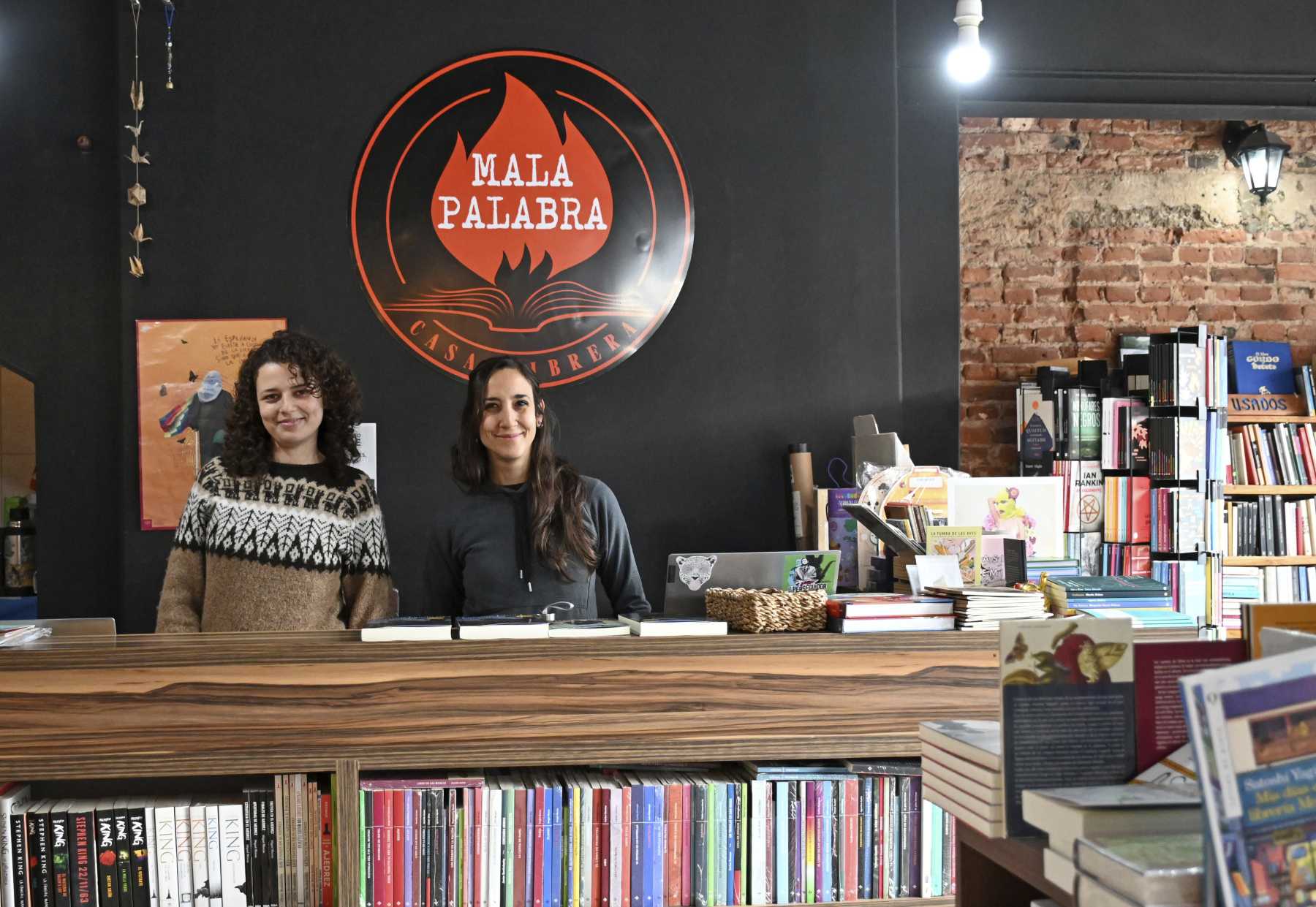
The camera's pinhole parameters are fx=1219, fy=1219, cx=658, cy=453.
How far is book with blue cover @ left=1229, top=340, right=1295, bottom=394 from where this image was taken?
646cm

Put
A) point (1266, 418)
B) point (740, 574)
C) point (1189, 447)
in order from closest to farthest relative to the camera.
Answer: point (740, 574) < point (1189, 447) < point (1266, 418)

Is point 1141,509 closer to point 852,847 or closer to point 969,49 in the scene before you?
point 969,49

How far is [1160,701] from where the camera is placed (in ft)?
4.61

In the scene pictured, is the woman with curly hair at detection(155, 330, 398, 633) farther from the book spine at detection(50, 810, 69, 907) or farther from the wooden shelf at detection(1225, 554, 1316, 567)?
the wooden shelf at detection(1225, 554, 1316, 567)

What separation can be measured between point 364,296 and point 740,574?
6.72 ft

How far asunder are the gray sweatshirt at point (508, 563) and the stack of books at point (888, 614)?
53 centimetres

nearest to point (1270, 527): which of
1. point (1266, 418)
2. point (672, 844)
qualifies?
point (1266, 418)

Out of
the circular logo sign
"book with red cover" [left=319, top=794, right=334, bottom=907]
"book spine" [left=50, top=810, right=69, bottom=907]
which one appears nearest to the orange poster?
the circular logo sign

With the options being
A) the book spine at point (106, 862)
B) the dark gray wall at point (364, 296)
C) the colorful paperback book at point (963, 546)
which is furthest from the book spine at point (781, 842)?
the dark gray wall at point (364, 296)

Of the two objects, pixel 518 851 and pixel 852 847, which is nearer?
pixel 518 851

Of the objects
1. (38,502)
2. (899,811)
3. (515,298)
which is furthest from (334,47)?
(899,811)

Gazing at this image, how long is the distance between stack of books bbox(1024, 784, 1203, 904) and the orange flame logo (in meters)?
3.22

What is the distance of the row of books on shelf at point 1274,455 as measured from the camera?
252 inches

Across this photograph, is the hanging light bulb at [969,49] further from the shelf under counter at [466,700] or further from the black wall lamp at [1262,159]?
the black wall lamp at [1262,159]
